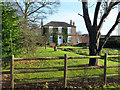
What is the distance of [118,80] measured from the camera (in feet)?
20.7

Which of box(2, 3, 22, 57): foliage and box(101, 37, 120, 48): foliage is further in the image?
box(101, 37, 120, 48): foliage

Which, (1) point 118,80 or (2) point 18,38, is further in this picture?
(2) point 18,38

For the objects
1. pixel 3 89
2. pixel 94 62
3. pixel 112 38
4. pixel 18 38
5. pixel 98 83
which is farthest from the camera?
pixel 112 38

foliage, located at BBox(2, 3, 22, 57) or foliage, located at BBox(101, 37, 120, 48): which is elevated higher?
foliage, located at BBox(2, 3, 22, 57)

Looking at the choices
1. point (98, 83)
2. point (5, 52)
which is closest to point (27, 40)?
point (5, 52)

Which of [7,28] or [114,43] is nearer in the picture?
[7,28]

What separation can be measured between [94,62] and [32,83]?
5598 millimetres

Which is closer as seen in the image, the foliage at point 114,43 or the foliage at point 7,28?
the foliage at point 7,28

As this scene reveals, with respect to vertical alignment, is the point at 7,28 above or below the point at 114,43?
above

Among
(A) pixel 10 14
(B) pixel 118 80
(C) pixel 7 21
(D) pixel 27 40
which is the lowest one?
(B) pixel 118 80

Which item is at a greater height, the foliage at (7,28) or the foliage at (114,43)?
the foliage at (7,28)

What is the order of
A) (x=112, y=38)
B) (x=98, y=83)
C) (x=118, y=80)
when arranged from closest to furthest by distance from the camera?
(x=98, y=83)
(x=118, y=80)
(x=112, y=38)

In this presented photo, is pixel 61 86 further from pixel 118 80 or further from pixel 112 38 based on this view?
pixel 112 38

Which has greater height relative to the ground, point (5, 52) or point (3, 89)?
point (5, 52)
